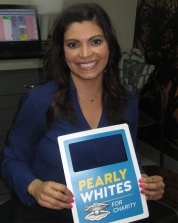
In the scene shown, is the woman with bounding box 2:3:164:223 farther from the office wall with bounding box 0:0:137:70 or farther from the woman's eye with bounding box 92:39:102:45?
the office wall with bounding box 0:0:137:70

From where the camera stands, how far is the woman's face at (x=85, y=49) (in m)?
1.09

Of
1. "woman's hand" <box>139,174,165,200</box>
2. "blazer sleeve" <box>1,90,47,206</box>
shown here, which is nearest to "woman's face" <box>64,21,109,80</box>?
"blazer sleeve" <box>1,90,47,206</box>

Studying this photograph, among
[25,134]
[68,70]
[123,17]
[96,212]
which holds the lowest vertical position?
[96,212]

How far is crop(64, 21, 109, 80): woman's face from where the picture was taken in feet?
3.58

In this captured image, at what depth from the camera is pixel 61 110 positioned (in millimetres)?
1139

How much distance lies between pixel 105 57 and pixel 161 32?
5.00 ft

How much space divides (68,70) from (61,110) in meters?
0.19

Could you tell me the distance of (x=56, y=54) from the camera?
119 centimetres

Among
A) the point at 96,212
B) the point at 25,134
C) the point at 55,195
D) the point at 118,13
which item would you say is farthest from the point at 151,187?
the point at 118,13

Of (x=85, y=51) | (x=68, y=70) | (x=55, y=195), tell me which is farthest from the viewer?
(x=68, y=70)

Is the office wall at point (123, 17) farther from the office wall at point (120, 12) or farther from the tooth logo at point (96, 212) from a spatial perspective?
the tooth logo at point (96, 212)

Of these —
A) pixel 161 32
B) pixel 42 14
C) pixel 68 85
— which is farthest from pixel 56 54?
pixel 161 32

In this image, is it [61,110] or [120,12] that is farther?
[120,12]

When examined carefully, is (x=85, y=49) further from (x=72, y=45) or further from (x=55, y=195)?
(x=55, y=195)
